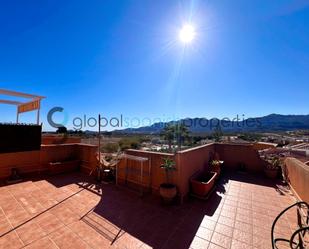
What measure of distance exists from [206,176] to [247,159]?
2.92 m

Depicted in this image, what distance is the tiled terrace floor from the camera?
7.89ft

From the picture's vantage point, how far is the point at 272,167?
589 cm

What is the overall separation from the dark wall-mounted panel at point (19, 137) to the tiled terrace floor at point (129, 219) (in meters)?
1.20

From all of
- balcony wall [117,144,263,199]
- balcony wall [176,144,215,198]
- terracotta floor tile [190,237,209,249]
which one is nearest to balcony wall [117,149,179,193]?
balcony wall [117,144,263,199]

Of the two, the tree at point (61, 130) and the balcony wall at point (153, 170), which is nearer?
the balcony wall at point (153, 170)

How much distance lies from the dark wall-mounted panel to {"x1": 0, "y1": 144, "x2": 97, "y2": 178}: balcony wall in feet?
4.91

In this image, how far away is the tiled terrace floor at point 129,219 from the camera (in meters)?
2.40

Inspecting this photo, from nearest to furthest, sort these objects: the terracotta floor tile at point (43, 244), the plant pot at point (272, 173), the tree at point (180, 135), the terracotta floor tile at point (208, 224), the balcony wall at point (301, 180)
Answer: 1. the terracotta floor tile at point (43, 244)
2. the terracotta floor tile at point (208, 224)
3. the balcony wall at point (301, 180)
4. the tree at point (180, 135)
5. the plant pot at point (272, 173)

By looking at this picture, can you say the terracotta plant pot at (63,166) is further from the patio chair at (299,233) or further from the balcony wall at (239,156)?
the patio chair at (299,233)

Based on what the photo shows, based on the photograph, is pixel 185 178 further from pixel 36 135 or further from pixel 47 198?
pixel 36 135

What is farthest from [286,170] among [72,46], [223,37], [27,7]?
[27,7]

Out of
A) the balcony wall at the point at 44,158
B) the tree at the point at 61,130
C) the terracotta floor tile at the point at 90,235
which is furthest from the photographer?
the tree at the point at 61,130

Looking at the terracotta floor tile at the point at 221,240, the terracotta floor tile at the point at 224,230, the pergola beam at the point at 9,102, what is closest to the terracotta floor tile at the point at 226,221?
the terracotta floor tile at the point at 224,230

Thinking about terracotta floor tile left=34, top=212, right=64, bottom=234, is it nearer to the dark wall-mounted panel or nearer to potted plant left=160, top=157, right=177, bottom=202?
potted plant left=160, top=157, right=177, bottom=202
